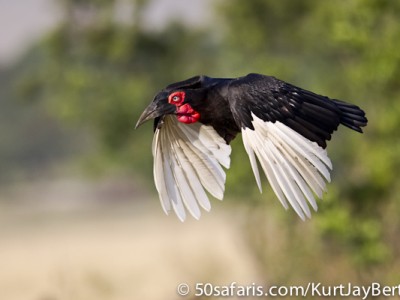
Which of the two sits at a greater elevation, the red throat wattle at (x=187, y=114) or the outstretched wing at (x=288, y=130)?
the red throat wattle at (x=187, y=114)

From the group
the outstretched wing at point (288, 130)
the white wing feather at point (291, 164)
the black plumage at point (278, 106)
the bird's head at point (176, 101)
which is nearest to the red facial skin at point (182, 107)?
the bird's head at point (176, 101)

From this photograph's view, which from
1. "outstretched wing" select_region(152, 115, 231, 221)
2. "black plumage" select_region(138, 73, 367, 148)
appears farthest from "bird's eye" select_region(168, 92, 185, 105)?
"outstretched wing" select_region(152, 115, 231, 221)

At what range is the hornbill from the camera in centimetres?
657

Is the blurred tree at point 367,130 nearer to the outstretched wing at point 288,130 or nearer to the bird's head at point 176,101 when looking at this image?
the bird's head at point 176,101

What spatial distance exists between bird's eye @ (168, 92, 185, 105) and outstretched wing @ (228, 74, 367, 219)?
0.50m

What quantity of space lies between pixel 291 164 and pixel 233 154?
7.02m

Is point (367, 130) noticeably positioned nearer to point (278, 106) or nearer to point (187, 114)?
point (187, 114)

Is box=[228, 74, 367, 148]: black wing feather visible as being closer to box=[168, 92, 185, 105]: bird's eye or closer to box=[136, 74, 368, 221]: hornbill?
box=[136, 74, 368, 221]: hornbill

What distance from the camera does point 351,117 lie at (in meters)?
7.35

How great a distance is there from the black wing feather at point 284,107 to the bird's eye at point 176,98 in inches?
21.3

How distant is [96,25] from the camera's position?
21.2m

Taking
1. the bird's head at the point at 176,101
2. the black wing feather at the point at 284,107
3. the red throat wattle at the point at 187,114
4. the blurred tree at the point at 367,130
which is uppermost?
the blurred tree at the point at 367,130

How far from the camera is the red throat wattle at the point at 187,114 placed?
768cm

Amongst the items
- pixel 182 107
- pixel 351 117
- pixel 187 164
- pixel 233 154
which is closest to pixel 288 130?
pixel 351 117
